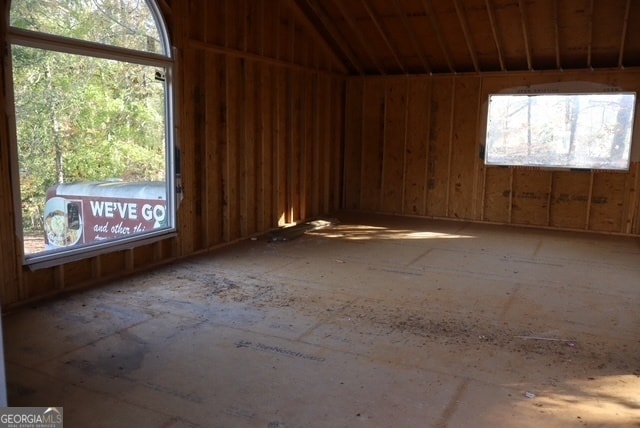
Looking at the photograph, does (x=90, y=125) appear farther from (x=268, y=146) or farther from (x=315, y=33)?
(x=315, y=33)

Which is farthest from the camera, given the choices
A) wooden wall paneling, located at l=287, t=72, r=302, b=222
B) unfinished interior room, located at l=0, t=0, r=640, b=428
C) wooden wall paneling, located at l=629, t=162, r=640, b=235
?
wooden wall paneling, located at l=287, t=72, r=302, b=222

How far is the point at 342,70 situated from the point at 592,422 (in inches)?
304

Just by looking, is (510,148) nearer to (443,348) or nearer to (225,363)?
(443,348)

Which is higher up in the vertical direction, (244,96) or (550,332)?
(244,96)


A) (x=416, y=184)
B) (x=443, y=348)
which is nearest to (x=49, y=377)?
(x=443, y=348)

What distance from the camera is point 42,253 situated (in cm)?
448

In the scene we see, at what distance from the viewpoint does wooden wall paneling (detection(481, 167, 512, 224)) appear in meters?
8.62

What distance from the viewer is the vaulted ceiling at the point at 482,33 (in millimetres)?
7035

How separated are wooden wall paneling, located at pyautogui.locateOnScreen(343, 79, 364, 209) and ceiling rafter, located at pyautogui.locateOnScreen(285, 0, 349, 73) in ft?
1.41

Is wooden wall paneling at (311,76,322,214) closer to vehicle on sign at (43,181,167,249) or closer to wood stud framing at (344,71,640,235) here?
wood stud framing at (344,71,640,235)

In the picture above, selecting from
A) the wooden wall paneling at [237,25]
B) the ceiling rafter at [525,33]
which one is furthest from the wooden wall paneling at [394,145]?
the wooden wall paneling at [237,25]

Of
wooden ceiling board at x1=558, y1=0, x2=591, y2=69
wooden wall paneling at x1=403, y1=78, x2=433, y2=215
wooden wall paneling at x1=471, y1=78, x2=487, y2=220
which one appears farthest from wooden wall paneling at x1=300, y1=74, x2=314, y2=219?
wooden ceiling board at x1=558, y1=0, x2=591, y2=69
